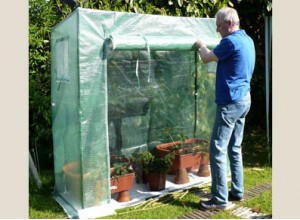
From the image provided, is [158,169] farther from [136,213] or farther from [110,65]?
[110,65]

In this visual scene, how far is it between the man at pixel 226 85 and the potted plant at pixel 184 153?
2.18 ft

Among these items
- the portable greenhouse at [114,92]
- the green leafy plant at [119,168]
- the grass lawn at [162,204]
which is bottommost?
the grass lawn at [162,204]

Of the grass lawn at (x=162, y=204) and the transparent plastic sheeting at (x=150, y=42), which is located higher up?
the transparent plastic sheeting at (x=150, y=42)

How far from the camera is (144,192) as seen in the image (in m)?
3.71

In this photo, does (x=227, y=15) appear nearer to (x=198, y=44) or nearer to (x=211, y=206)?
(x=198, y=44)

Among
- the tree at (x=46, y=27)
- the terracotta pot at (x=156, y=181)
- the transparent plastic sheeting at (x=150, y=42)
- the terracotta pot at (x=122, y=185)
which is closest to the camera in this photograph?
the transparent plastic sheeting at (x=150, y=42)

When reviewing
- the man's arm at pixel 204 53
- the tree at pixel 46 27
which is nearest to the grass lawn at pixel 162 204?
the tree at pixel 46 27

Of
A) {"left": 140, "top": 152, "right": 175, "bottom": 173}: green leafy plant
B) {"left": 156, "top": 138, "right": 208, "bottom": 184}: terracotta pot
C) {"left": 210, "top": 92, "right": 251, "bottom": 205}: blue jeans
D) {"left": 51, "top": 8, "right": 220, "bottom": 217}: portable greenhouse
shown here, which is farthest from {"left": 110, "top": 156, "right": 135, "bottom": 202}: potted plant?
{"left": 210, "top": 92, "right": 251, "bottom": 205}: blue jeans

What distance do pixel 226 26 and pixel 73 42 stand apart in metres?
1.29

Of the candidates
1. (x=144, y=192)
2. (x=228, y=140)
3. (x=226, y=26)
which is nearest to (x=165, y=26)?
(x=226, y=26)

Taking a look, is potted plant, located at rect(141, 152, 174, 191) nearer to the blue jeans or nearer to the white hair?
the blue jeans

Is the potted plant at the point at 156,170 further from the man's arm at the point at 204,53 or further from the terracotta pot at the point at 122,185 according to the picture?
the man's arm at the point at 204,53

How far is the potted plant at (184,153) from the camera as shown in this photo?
13.0 feet

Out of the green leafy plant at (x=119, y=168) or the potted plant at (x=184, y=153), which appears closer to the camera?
the green leafy plant at (x=119, y=168)
